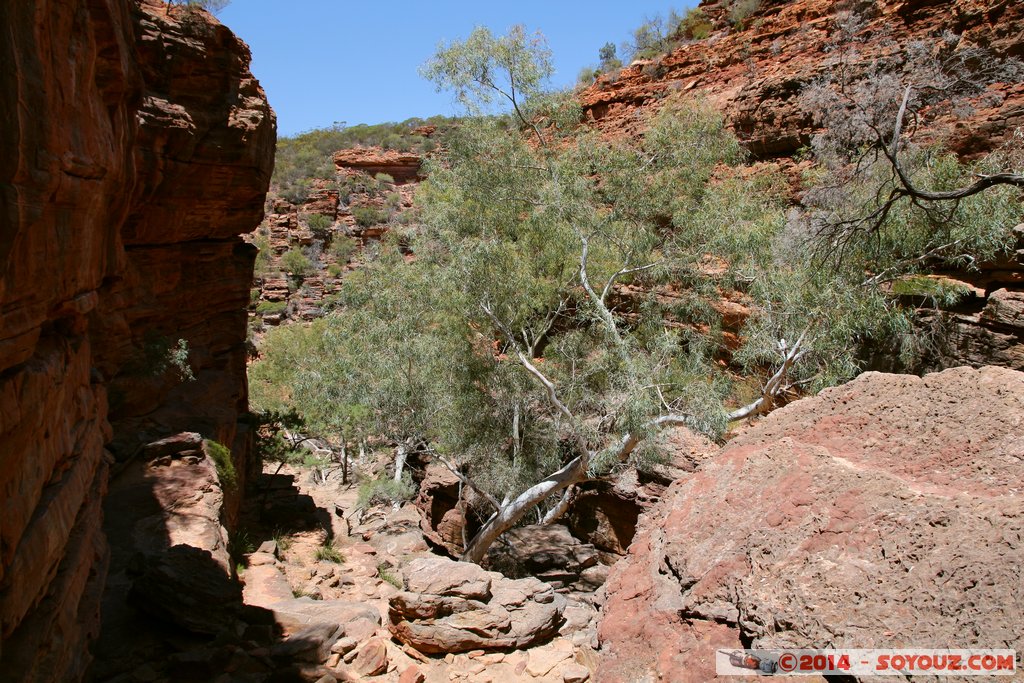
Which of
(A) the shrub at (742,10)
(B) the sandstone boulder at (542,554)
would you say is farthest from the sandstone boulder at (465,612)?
(A) the shrub at (742,10)

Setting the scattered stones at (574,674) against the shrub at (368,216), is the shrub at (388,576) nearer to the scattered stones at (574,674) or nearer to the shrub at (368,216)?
the scattered stones at (574,674)

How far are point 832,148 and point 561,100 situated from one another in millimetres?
6016

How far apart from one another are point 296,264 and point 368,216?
5206 mm

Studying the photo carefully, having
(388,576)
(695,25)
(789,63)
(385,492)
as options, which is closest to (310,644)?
(388,576)

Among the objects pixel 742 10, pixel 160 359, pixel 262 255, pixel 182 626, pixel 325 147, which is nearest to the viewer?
pixel 182 626

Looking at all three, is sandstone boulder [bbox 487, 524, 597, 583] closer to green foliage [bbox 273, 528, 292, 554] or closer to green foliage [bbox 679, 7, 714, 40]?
green foliage [bbox 273, 528, 292, 554]

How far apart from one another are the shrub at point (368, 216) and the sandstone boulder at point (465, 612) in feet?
104

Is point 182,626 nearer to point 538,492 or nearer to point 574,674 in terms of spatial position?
point 574,674

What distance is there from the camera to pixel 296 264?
109 ft

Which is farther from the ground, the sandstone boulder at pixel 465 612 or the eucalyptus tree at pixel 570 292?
the eucalyptus tree at pixel 570 292

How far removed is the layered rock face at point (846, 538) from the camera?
1.75 meters

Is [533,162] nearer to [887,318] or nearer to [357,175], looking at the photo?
[887,318]

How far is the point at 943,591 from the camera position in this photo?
1.74m

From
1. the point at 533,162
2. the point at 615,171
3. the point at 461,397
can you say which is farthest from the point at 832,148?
the point at 461,397
